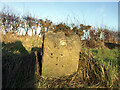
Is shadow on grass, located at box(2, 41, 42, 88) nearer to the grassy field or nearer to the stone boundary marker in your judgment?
the grassy field

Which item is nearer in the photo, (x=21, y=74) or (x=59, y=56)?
(x=21, y=74)

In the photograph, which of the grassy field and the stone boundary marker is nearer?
the grassy field

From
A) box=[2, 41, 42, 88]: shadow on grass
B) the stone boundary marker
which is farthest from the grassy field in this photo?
the stone boundary marker

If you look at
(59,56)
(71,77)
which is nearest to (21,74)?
(59,56)

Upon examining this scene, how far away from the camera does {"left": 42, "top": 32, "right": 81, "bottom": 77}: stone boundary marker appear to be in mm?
2062

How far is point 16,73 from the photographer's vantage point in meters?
2.01

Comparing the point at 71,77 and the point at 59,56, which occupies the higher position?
the point at 59,56

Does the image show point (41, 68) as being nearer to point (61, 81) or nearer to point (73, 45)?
point (61, 81)

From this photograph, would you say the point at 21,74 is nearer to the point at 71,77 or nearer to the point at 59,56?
the point at 59,56

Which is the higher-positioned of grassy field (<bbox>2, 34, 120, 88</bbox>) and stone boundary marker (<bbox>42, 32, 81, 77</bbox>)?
stone boundary marker (<bbox>42, 32, 81, 77</bbox>)

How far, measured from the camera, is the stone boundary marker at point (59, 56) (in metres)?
2.06

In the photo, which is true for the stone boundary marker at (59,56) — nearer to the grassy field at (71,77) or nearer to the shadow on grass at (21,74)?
the grassy field at (71,77)

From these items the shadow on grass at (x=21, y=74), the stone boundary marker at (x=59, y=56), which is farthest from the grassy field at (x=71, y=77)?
the stone boundary marker at (x=59, y=56)

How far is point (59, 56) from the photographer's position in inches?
82.0
